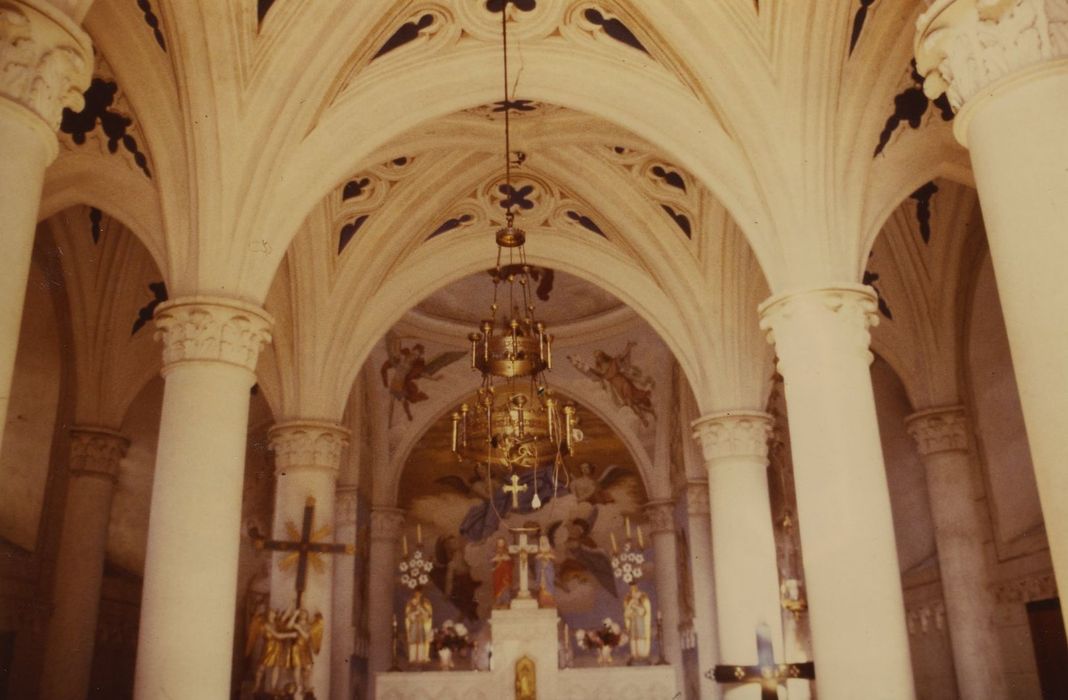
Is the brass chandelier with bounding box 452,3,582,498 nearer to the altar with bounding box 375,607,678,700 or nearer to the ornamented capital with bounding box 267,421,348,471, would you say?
the ornamented capital with bounding box 267,421,348,471

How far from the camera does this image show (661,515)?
1812cm

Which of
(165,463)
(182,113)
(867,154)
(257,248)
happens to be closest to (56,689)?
(165,463)

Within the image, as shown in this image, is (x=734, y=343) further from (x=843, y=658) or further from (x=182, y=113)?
(x=182, y=113)

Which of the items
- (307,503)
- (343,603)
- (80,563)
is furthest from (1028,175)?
(343,603)

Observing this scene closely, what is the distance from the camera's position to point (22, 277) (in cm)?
487

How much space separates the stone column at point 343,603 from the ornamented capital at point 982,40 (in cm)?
1249

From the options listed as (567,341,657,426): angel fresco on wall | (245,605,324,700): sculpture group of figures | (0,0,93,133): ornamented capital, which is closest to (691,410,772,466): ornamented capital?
(245,605,324,700): sculpture group of figures

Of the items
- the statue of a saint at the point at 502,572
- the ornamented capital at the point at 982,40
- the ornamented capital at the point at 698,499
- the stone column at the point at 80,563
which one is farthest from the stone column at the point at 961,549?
the stone column at the point at 80,563

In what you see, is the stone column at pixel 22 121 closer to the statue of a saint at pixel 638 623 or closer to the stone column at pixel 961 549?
the stone column at pixel 961 549

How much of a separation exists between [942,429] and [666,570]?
6708 mm

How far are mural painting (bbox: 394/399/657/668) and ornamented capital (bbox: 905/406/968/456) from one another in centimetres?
683

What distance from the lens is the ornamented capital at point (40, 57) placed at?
4863 mm

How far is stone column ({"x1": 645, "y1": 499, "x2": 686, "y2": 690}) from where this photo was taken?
56.2ft

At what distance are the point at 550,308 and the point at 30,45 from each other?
14180 millimetres
